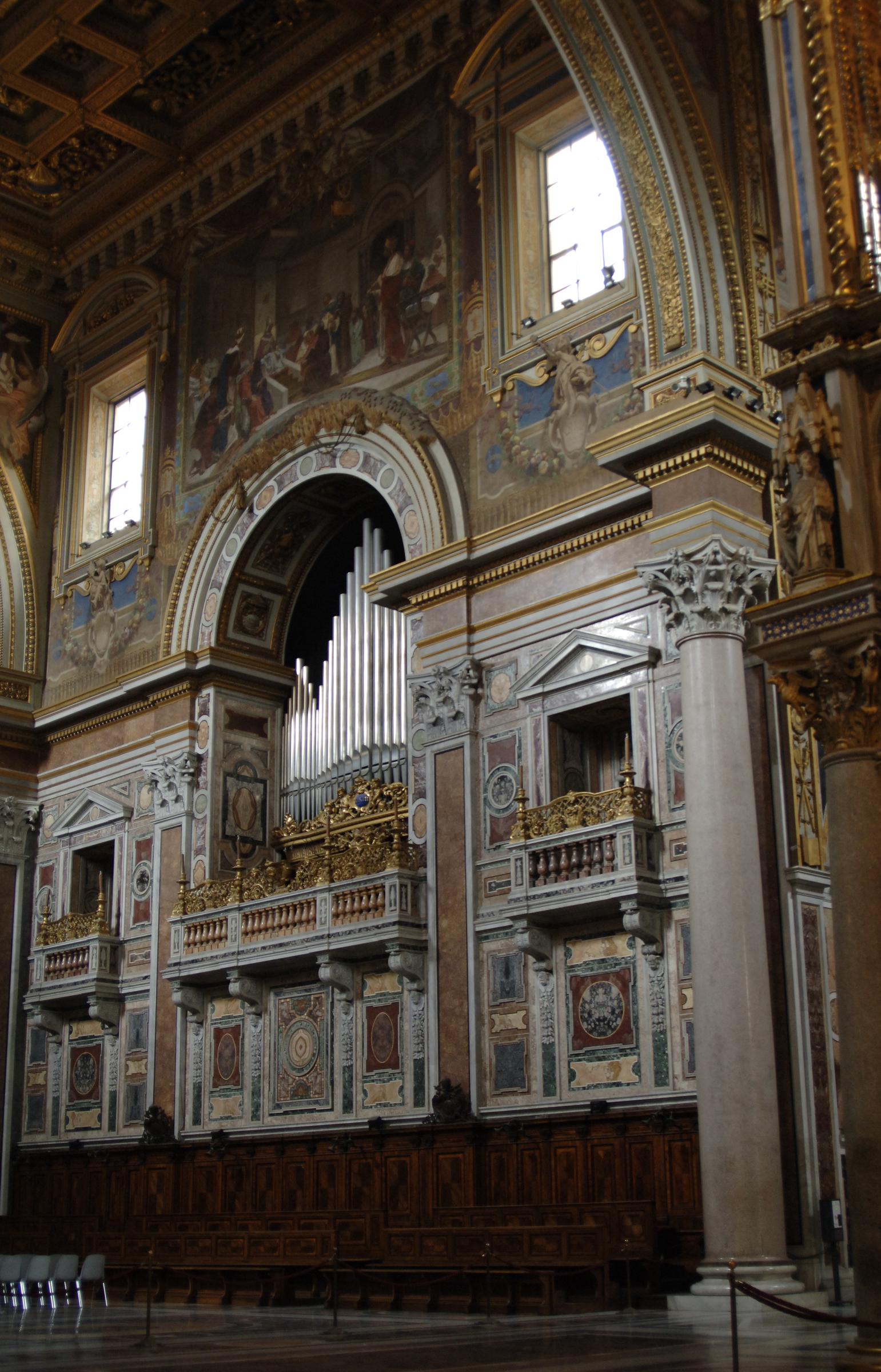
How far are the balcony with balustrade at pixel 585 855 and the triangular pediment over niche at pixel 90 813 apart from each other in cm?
799

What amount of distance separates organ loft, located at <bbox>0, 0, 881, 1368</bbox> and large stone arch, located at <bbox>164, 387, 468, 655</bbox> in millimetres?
61

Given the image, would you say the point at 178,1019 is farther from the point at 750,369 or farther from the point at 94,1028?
the point at 750,369

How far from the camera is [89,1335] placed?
12820 mm

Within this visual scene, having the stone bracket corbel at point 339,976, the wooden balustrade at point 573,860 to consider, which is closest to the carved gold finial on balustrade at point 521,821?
the wooden balustrade at point 573,860

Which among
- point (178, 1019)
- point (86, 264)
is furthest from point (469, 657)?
point (86, 264)

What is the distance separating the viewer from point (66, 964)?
22562 mm

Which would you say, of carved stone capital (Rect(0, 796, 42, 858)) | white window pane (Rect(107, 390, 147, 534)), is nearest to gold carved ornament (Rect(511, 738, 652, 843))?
carved stone capital (Rect(0, 796, 42, 858))

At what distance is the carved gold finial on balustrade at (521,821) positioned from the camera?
16.6m

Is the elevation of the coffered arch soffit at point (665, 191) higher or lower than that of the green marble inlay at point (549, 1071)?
higher

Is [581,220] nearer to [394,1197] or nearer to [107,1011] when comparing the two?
[394,1197]

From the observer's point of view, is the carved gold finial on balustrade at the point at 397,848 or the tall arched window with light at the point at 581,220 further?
the tall arched window with light at the point at 581,220

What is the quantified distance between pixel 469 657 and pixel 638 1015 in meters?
4.62

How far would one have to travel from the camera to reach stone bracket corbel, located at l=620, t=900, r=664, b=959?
1535 centimetres

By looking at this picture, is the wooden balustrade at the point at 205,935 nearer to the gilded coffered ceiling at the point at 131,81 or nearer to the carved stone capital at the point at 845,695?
the carved stone capital at the point at 845,695
